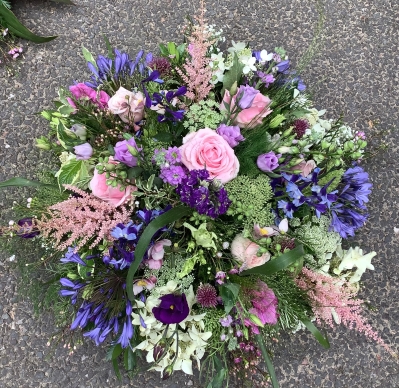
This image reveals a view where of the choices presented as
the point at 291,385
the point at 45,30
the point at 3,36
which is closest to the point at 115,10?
the point at 45,30

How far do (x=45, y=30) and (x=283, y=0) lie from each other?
0.71m

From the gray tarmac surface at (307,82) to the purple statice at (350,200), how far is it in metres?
0.26

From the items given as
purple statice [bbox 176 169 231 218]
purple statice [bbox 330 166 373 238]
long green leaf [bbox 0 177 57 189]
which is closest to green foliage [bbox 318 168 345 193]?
purple statice [bbox 330 166 373 238]

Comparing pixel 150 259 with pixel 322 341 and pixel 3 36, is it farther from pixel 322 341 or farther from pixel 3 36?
pixel 3 36

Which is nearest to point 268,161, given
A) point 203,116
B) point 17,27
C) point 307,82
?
point 203,116

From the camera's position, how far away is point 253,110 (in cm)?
84

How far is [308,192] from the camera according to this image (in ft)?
2.75

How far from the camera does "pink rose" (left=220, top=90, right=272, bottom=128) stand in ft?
2.74

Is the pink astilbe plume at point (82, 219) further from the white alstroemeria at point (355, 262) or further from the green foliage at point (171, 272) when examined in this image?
the white alstroemeria at point (355, 262)

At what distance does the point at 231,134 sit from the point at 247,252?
24cm

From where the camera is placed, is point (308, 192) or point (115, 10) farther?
point (115, 10)

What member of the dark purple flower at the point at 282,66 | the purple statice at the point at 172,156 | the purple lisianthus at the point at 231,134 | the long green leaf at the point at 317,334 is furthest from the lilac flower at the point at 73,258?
the dark purple flower at the point at 282,66

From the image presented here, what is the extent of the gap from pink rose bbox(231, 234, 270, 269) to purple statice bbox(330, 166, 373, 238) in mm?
184

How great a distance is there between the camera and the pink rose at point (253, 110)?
32.9 inches
